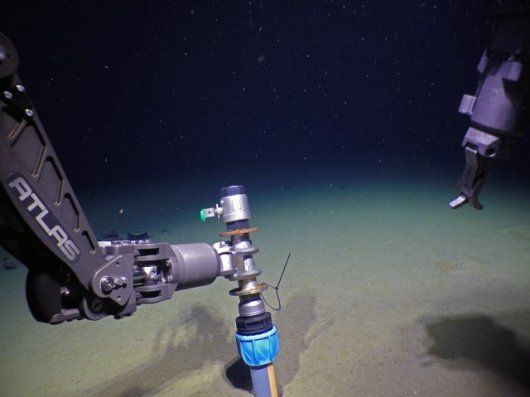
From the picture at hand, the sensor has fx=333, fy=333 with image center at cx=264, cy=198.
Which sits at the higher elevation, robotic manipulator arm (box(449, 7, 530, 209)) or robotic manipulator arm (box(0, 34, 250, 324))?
robotic manipulator arm (box(449, 7, 530, 209))

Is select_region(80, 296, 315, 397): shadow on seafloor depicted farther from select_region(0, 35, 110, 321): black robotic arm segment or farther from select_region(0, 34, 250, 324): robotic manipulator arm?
select_region(0, 35, 110, 321): black robotic arm segment

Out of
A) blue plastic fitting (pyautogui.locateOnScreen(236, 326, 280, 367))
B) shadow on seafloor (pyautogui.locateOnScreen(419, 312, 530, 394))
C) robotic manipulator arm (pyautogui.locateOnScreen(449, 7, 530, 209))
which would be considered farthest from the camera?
shadow on seafloor (pyautogui.locateOnScreen(419, 312, 530, 394))

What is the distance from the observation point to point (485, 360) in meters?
2.72

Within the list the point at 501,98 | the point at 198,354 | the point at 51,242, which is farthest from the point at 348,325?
the point at 51,242

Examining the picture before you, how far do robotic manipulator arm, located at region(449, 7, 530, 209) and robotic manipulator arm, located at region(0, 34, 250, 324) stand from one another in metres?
2.07

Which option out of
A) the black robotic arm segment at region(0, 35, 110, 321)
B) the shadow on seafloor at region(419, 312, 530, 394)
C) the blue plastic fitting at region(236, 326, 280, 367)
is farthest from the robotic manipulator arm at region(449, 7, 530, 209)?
the black robotic arm segment at region(0, 35, 110, 321)

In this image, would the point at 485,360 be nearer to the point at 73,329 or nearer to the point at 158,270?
the point at 158,270

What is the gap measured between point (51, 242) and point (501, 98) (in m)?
2.51

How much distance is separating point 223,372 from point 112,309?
1483 mm

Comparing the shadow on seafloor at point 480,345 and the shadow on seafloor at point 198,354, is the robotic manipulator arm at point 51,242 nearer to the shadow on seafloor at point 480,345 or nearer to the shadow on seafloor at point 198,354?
the shadow on seafloor at point 198,354

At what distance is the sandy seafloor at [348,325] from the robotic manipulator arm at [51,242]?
4.78 ft

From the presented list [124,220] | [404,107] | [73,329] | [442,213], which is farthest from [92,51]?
[404,107]

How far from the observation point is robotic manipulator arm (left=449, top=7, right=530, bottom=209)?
173cm

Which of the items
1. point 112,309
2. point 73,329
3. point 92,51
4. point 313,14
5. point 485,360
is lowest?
point 73,329
